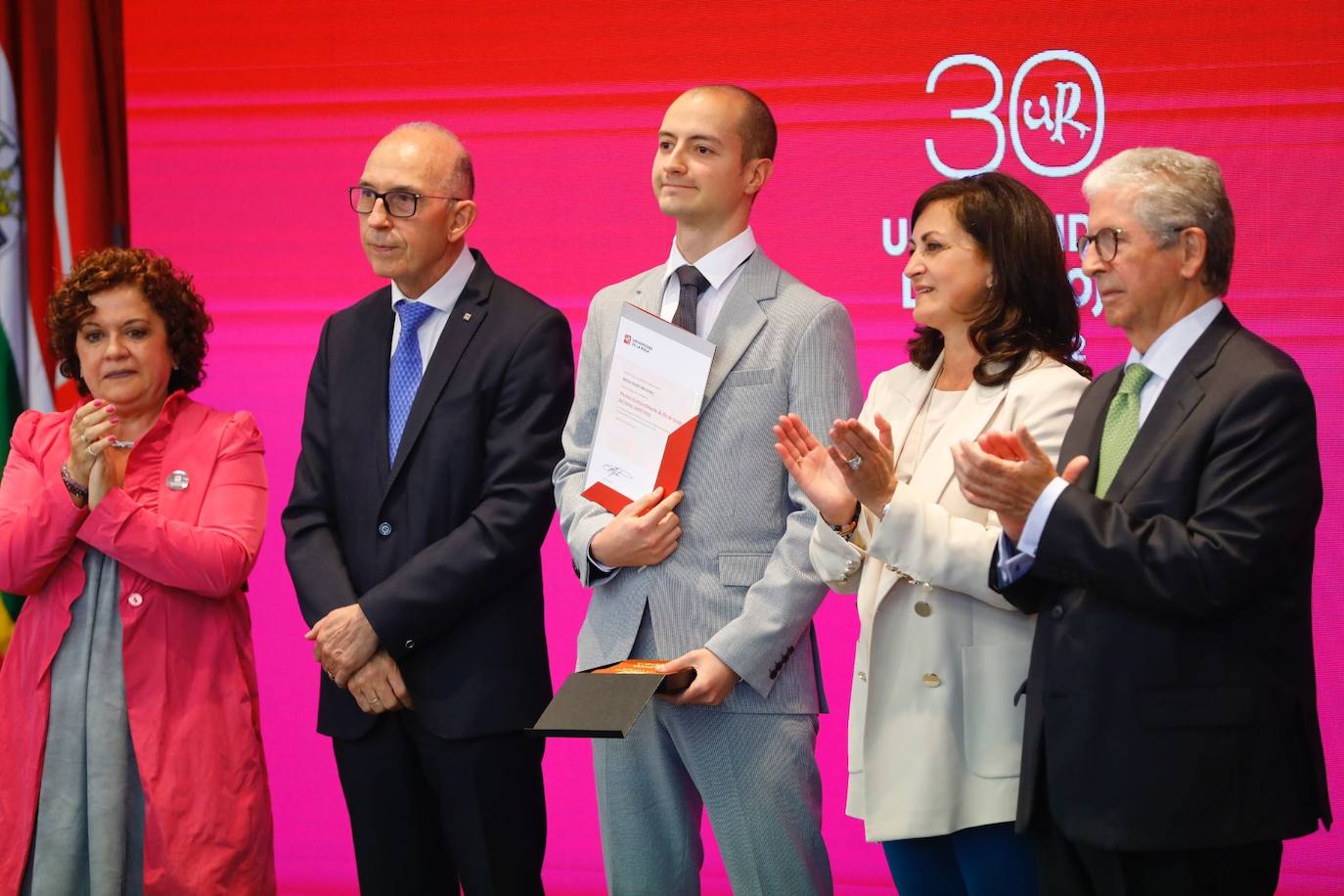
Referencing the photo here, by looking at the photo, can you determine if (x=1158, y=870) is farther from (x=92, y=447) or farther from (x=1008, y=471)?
(x=92, y=447)

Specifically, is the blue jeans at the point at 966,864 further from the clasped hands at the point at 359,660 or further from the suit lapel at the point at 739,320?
the clasped hands at the point at 359,660

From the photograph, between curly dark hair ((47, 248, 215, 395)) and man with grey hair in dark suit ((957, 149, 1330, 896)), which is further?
curly dark hair ((47, 248, 215, 395))

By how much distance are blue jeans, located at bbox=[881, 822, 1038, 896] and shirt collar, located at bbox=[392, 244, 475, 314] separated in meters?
1.46

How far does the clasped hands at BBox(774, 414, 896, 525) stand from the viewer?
258 centimetres

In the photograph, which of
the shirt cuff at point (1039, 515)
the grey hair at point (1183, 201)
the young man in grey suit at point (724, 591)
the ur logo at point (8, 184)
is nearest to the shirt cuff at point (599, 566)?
the young man in grey suit at point (724, 591)

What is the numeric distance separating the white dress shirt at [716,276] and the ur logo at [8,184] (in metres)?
2.60

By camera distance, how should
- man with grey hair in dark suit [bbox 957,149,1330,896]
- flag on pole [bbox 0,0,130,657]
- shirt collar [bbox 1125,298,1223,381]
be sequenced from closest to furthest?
1. man with grey hair in dark suit [bbox 957,149,1330,896]
2. shirt collar [bbox 1125,298,1223,381]
3. flag on pole [bbox 0,0,130,657]

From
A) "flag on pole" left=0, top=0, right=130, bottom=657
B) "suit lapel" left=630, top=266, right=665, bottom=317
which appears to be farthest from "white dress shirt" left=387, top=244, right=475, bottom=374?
"flag on pole" left=0, top=0, right=130, bottom=657

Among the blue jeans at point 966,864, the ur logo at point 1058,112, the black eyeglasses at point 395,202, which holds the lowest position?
the blue jeans at point 966,864

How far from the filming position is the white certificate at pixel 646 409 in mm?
2953

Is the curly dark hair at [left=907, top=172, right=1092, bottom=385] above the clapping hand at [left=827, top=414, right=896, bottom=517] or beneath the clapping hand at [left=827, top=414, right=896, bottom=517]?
above

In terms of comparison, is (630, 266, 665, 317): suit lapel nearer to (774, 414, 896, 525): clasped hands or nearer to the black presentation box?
(774, 414, 896, 525): clasped hands

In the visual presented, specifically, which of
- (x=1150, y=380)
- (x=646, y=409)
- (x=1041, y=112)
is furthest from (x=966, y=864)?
(x=1041, y=112)

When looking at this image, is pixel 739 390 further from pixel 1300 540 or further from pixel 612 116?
pixel 612 116
